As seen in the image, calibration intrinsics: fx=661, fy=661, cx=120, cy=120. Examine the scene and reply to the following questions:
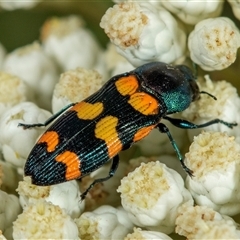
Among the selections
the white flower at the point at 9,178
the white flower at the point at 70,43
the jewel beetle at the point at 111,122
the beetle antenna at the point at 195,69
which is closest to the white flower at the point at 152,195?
the jewel beetle at the point at 111,122

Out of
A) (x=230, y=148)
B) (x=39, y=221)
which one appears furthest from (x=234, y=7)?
(x=39, y=221)

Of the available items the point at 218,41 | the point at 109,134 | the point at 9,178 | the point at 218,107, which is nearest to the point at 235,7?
the point at 218,41

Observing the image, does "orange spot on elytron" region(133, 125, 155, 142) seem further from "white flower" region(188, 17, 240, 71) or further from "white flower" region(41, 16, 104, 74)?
"white flower" region(41, 16, 104, 74)

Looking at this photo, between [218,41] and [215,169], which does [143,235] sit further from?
[218,41]

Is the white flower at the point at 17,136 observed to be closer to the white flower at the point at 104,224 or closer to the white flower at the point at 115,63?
the white flower at the point at 104,224

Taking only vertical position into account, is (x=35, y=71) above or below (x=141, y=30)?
below
